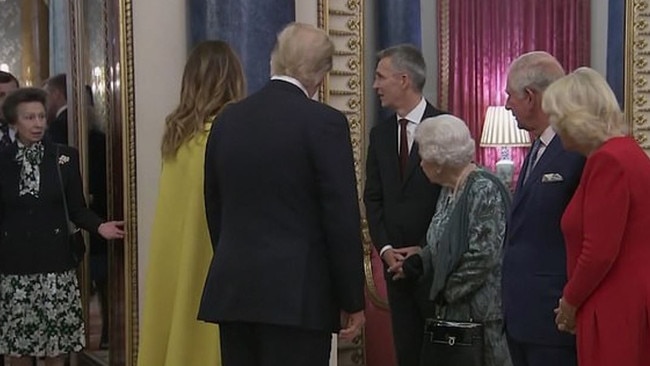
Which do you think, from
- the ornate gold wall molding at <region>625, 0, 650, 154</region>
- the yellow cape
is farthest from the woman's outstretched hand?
the ornate gold wall molding at <region>625, 0, 650, 154</region>

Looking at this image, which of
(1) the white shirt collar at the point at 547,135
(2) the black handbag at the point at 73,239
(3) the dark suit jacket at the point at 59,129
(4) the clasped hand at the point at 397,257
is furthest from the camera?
(3) the dark suit jacket at the point at 59,129

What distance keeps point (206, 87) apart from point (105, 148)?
1.23 metres

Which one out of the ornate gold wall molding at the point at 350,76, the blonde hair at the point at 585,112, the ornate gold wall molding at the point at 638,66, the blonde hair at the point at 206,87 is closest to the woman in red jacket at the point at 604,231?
the blonde hair at the point at 585,112

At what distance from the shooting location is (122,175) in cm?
430

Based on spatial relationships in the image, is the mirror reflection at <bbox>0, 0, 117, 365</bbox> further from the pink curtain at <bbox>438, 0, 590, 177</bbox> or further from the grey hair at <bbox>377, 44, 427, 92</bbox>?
the pink curtain at <bbox>438, 0, 590, 177</bbox>

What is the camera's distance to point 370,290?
5.11 metres

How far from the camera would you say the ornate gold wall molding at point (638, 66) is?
595 centimetres

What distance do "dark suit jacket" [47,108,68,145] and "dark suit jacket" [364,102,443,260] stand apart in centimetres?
184

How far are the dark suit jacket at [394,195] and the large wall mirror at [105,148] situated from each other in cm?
106

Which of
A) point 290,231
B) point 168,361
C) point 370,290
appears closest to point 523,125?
point 290,231

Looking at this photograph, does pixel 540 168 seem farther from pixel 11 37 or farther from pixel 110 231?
pixel 11 37

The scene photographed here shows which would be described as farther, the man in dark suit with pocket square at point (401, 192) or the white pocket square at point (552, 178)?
the man in dark suit with pocket square at point (401, 192)

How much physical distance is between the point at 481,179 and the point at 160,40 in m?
1.64

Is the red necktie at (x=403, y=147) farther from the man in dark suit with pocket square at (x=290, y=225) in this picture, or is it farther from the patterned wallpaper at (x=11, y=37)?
the patterned wallpaper at (x=11, y=37)
